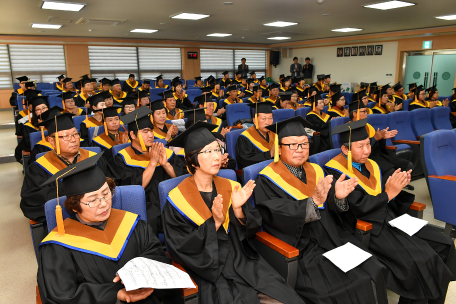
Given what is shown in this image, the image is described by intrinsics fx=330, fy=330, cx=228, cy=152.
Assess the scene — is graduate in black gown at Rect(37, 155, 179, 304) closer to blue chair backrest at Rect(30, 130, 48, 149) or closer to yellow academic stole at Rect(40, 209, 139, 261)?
yellow academic stole at Rect(40, 209, 139, 261)

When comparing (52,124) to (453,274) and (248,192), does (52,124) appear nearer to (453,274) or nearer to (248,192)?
(248,192)

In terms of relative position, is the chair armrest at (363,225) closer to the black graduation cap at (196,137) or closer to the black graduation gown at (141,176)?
the black graduation cap at (196,137)

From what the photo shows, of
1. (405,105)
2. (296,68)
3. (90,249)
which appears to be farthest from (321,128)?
(296,68)

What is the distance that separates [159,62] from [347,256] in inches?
619

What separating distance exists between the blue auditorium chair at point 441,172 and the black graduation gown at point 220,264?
1.88 meters

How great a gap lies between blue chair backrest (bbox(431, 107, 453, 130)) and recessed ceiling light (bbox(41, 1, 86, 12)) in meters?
7.34

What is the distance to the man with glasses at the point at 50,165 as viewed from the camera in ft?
8.74

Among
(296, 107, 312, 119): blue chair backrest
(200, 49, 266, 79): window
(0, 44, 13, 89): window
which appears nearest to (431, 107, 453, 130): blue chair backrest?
(296, 107, 312, 119): blue chair backrest

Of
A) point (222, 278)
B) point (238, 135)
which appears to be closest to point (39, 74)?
point (238, 135)

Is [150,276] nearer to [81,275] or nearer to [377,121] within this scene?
[81,275]

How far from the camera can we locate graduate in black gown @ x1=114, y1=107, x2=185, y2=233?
9.02 feet

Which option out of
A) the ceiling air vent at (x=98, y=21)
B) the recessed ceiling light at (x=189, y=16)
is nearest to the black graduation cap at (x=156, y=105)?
the recessed ceiling light at (x=189, y=16)

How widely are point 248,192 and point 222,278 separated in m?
0.53

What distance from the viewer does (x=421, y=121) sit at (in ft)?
Answer: 19.5
